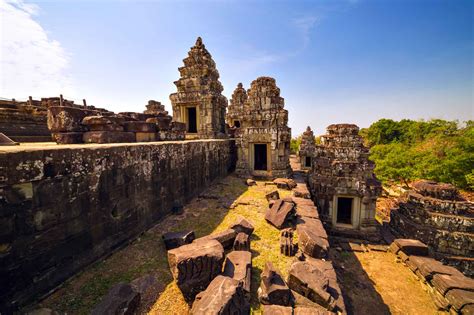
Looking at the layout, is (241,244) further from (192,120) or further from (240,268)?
(192,120)

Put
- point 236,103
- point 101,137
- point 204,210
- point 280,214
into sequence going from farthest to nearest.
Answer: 1. point 236,103
2. point 204,210
3. point 280,214
4. point 101,137

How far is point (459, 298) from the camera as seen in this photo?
16.0 feet

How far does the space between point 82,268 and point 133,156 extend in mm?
2226

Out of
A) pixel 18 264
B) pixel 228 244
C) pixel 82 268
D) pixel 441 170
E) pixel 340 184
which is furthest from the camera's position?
pixel 441 170

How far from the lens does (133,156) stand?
4527 mm

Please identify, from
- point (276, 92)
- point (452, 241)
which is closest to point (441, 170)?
point (452, 241)

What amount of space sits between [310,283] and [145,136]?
5.77 metres

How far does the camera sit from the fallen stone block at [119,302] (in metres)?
2.46

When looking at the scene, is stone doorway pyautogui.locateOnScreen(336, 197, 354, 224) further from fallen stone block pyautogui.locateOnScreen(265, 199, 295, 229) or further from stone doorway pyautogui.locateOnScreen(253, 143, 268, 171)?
fallen stone block pyautogui.locateOnScreen(265, 199, 295, 229)

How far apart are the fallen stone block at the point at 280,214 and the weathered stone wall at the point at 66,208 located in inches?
118

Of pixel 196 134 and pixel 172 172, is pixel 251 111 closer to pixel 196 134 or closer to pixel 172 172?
pixel 196 134

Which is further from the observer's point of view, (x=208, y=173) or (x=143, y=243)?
(x=208, y=173)

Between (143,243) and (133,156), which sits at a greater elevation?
(133,156)

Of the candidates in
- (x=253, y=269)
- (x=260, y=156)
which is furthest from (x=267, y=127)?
(x=253, y=269)
